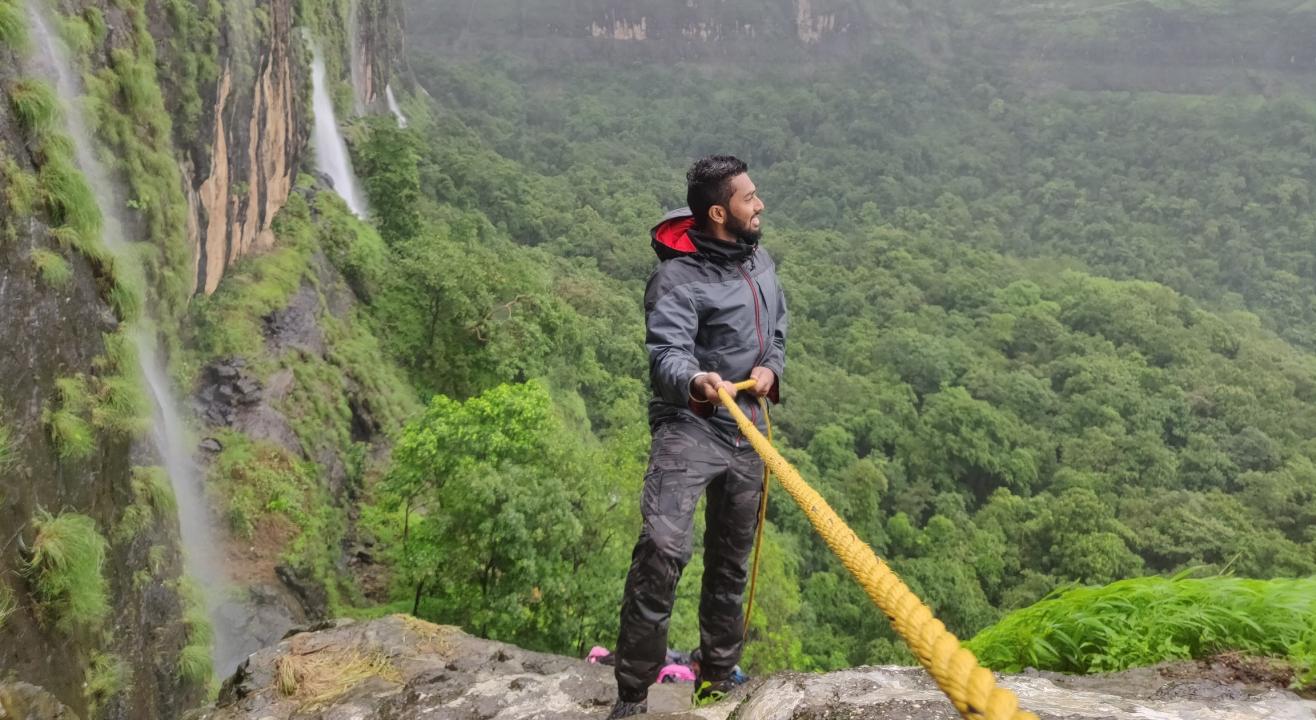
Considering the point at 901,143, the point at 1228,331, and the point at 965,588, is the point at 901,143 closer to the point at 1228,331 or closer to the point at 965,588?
the point at 1228,331

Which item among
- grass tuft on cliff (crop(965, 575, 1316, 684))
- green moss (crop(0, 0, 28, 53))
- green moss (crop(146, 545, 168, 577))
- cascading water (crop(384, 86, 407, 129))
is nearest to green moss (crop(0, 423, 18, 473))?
green moss (crop(146, 545, 168, 577))

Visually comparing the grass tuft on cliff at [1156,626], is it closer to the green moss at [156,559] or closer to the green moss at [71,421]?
the green moss at [71,421]

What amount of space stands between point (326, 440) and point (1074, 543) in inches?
770

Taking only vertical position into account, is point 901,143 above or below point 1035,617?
above

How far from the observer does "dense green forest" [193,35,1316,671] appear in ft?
30.1

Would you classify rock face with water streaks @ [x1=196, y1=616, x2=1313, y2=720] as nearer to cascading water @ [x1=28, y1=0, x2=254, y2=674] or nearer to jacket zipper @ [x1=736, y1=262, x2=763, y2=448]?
jacket zipper @ [x1=736, y1=262, x2=763, y2=448]

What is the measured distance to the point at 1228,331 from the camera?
38875 mm

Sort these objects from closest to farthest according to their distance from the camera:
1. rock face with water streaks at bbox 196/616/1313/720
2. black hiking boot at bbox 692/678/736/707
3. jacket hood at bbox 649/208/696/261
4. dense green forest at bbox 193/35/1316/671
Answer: rock face with water streaks at bbox 196/616/1313/720 < jacket hood at bbox 649/208/696/261 < black hiking boot at bbox 692/678/736/707 < dense green forest at bbox 193/35/1316/671

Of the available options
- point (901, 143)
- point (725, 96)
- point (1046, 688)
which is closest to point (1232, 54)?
point (901, 143)

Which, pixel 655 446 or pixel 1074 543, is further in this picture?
pixel 1074 543

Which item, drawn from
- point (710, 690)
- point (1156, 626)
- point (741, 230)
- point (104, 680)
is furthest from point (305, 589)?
point (1156, 626)

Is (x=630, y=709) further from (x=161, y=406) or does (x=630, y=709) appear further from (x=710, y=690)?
(x=161, y=406)

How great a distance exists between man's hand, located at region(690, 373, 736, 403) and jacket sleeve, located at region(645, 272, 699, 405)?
36mm

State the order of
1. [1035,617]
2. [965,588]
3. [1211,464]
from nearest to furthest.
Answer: [1035,617] → [965,588] → [1211,464]
